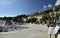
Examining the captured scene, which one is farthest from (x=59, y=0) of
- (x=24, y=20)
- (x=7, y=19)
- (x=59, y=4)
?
(x=24, y=20)

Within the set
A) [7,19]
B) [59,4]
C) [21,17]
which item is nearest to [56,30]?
[59,4]

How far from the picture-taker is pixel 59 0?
3.01 m

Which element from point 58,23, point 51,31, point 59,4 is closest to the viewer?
point 59,4

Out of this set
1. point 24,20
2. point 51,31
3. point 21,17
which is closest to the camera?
point 51,31

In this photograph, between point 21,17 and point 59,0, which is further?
point 21,17

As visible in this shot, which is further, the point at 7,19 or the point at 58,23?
the point at 7,19

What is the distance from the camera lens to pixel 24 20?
2330 inches

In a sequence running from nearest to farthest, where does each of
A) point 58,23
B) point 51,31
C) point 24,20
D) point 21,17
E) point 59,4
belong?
point 59,4, point 58,23, point 51,31, point 21,17, point 24,20

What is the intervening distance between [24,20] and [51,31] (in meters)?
55.5

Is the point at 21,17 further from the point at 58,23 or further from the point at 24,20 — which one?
the point at 58,23

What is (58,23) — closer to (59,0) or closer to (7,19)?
(59,0)

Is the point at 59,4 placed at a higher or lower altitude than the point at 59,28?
higher

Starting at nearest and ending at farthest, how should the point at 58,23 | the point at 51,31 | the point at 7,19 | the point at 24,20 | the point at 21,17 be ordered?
the point at 58,23
the point at 51,31
the point at 7,19
the point at 21,17
the point at 24,20

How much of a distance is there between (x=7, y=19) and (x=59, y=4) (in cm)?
4173
